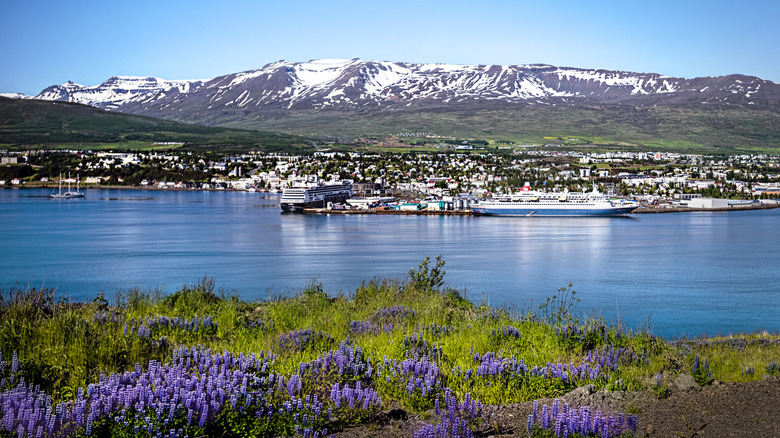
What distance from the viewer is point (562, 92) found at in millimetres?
171125

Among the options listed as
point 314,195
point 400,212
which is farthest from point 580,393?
point 314,195

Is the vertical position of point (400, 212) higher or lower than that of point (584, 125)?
lower

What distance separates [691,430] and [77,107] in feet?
363

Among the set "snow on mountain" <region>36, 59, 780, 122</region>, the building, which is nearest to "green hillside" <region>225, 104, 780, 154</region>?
"snow on mountain" <region>36, 59, 780, 122</region>

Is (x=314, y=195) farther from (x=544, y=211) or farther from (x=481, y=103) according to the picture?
(x=481, y=103)

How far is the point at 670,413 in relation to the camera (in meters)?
2.97

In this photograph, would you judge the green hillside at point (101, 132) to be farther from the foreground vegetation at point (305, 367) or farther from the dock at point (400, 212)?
the foreground vegetation at point (305, 367)

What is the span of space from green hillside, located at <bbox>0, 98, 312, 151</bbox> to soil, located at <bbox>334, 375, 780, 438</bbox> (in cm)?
7644

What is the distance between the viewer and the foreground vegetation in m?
2.62

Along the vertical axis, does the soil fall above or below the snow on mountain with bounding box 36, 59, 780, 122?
below

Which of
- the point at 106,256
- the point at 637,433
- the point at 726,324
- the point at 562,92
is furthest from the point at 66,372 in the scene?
the point at 562,92

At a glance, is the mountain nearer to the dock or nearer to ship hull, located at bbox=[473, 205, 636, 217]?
ship hull, located at bbox=[473, 205, 636, 217]

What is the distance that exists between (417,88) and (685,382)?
154 metres

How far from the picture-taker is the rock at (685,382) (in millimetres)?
3312
